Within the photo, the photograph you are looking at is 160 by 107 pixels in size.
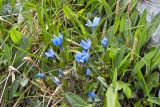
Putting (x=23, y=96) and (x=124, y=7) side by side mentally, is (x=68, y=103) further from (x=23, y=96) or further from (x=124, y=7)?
(x=124, y=7)

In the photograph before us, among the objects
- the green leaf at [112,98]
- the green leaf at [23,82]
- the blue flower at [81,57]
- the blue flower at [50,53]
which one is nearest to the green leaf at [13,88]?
the green leaf at [23,82]

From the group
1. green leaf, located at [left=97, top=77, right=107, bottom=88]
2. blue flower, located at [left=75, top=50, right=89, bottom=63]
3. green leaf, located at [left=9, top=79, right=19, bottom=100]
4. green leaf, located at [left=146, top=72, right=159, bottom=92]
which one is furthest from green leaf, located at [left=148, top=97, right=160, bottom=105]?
green leaf, located at [left=9, top=79, right=19, bottom=100]

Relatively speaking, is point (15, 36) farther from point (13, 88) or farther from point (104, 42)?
point (104, 42)

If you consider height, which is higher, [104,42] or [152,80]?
[104,42]

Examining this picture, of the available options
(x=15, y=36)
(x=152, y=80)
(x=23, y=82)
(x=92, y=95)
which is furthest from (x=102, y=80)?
(x=15, y=36)

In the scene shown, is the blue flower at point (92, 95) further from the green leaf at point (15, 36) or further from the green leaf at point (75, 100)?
the green leaf at point (15, 36)

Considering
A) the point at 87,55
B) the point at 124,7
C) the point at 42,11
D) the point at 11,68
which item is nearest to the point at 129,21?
the point at 124,7

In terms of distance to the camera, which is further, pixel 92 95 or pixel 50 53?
pixel 50 53
